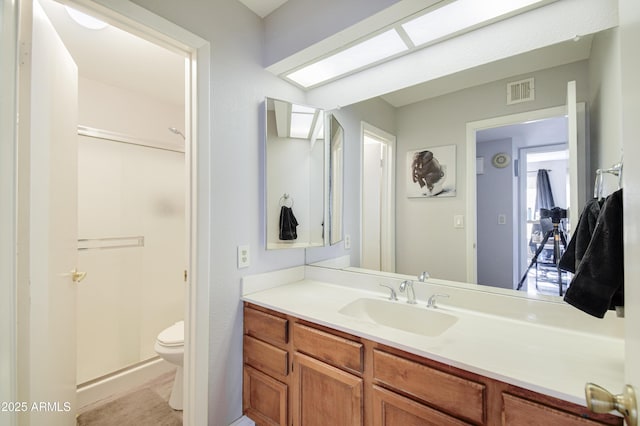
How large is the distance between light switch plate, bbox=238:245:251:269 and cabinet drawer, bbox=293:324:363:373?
505mm

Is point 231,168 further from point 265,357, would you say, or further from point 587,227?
point 587,227

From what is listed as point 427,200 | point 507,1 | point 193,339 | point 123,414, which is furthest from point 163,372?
point 507,1

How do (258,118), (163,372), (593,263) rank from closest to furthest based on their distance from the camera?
(593,263), (258,118), (163,372)

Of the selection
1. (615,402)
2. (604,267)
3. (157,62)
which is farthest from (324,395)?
(157,62)

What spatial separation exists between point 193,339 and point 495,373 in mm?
1331

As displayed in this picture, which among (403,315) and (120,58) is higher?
(120,58)

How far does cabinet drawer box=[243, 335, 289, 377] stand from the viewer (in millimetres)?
1376

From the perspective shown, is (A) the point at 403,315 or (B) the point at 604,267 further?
(A) the point at 403,315

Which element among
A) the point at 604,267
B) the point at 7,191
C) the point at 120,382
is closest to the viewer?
the point at 7,191

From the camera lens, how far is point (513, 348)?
95 cm

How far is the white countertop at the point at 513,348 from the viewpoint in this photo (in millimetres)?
771

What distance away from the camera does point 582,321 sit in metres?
1.07

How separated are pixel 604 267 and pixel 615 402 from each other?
0.42 meters

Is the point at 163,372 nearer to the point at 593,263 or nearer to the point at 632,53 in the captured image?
the point at 593,263
